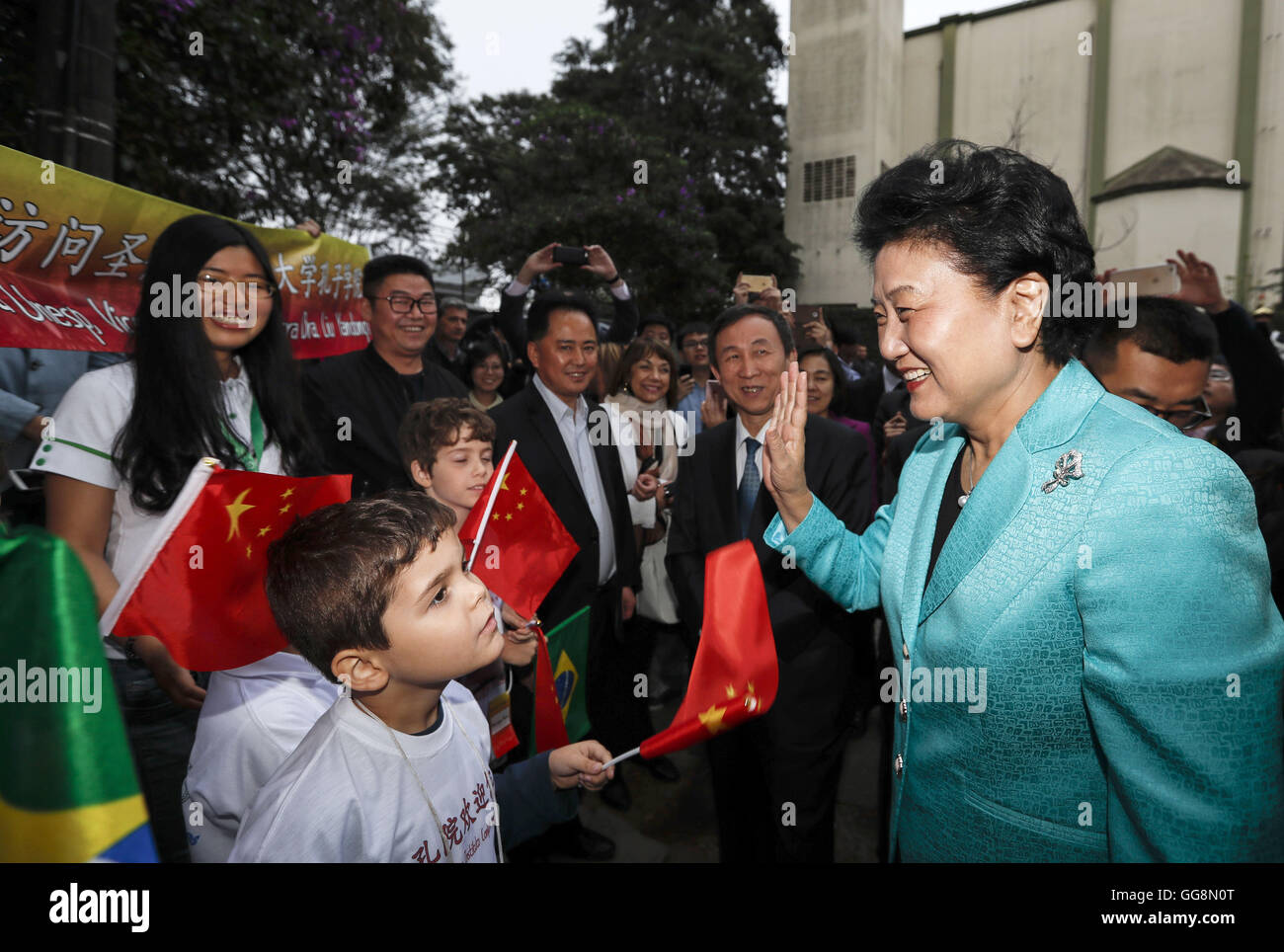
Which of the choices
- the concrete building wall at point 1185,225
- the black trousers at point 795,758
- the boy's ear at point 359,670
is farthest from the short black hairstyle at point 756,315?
the concrete building wall at point 1185,225

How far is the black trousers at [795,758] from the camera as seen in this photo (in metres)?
2.55

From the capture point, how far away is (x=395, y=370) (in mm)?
3404

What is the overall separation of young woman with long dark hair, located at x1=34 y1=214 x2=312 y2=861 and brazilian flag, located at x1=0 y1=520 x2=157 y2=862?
93 cm

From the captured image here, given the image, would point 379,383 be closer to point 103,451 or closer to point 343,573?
point 103,451

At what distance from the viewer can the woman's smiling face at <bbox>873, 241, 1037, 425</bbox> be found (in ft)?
4.55

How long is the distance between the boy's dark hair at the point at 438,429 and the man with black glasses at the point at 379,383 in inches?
20.3

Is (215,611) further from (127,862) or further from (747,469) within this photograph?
(747,469)

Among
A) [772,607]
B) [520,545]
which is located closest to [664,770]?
[772,607]

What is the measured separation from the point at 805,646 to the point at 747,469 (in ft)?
2.19

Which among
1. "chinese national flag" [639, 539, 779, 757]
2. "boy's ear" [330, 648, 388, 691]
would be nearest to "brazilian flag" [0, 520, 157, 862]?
"boy's ear" [330, 648, 388, 691]

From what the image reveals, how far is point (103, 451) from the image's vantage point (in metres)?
1.82

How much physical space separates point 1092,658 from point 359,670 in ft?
3.80

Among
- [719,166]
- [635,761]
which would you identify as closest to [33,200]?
[635,761]

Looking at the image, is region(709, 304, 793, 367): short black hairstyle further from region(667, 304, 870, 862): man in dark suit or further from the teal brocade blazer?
the teal brocade blazer
